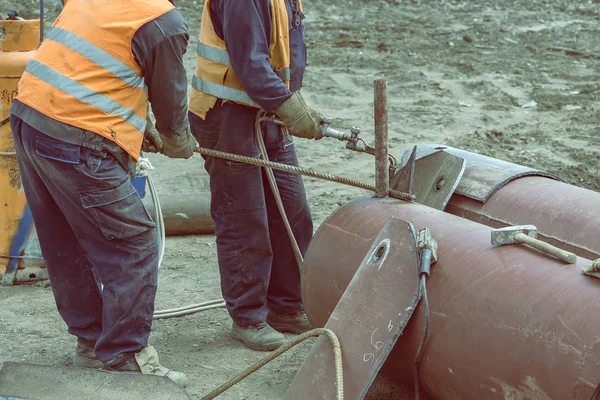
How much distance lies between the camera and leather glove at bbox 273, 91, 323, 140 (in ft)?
13.0

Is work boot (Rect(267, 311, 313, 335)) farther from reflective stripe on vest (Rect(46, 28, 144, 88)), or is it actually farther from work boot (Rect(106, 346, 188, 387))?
reflective stripe on vest (Rect(46, 28, 144, 88))

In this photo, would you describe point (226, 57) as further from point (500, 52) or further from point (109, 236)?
point (500, 52)

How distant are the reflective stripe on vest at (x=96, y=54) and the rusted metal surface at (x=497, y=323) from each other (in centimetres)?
111

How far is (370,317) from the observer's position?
10.8 ft

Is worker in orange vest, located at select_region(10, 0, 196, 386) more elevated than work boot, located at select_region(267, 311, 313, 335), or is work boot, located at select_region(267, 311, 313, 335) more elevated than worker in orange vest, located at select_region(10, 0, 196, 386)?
worker in orange vest, located at select_region(10, 0, 196, 386)

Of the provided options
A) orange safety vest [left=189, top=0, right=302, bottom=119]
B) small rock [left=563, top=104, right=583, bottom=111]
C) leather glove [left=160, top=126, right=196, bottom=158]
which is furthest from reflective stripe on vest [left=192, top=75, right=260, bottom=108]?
small rock [left=563, top=104, right=583, bottom=111]

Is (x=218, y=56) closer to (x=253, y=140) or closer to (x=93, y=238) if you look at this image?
(x=253, y=140)

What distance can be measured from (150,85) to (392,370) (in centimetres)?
144

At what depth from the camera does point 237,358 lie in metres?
4.27

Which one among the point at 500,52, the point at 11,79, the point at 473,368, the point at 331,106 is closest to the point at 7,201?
the point at 11,79

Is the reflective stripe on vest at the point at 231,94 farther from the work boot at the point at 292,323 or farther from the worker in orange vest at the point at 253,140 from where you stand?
the work boot at the point at 292,323

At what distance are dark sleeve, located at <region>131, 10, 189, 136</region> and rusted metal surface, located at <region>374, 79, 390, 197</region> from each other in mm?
777

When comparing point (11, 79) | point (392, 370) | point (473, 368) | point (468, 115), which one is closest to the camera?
point (473, 368)

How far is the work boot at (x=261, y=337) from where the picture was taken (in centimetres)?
432
